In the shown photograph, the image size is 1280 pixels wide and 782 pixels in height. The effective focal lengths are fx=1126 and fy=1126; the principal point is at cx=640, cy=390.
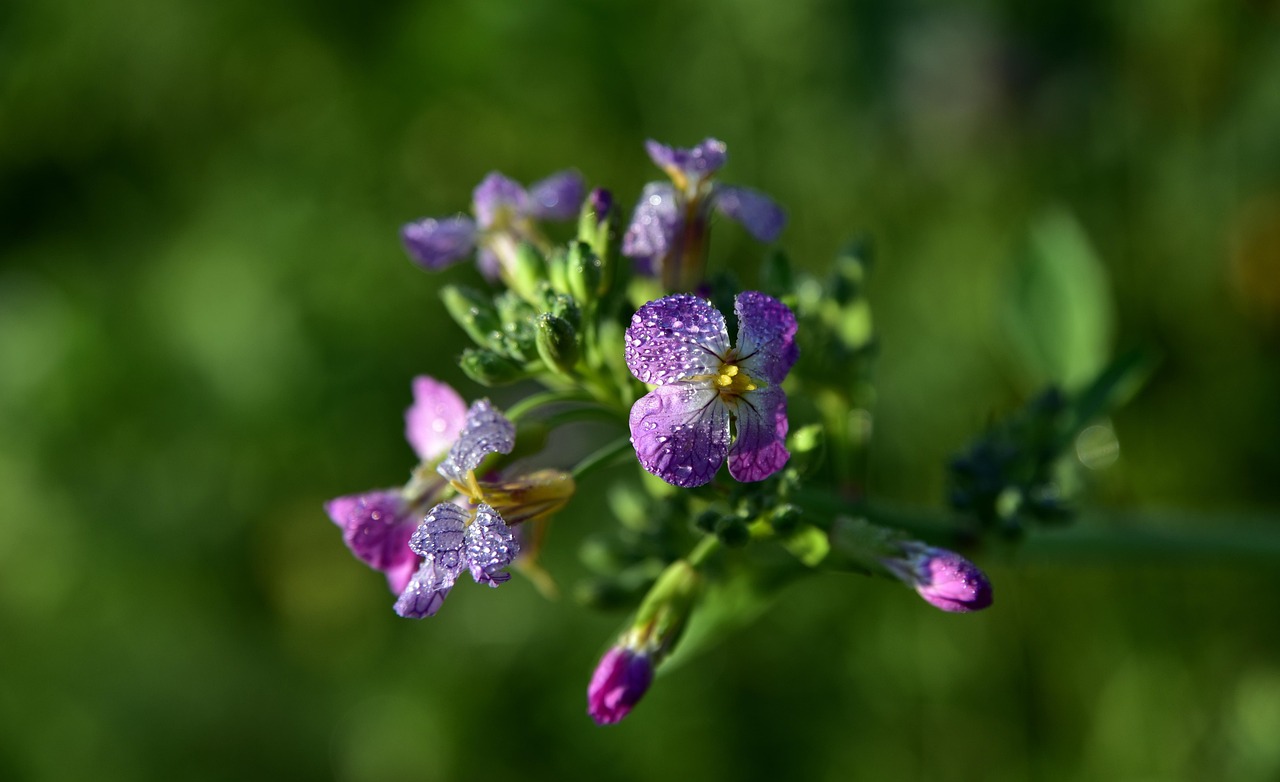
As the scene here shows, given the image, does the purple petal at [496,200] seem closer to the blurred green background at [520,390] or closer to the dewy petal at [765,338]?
the dewy petal at [765,338]

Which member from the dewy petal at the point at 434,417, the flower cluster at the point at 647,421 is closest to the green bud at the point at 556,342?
the flower cluster at the point at 647,421

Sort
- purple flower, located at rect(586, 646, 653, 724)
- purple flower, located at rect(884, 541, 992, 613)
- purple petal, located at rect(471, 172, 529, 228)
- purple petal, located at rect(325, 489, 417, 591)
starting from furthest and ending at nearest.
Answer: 1. purple petal, located at rect(471, 172, 529, 228)
2. purple petal, located at rect(325, 489, 417, 591)
3. purple flower, located at rect(586, 646, 653, 724)
4. purple flower, located at rect(884, 541, 992, 613)

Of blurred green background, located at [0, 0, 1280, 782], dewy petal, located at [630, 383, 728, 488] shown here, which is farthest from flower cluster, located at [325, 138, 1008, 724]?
blurred green background, located at [0, 0, 1280, 782]

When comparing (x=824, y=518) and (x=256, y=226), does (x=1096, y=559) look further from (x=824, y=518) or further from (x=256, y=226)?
(x=256, y=226)

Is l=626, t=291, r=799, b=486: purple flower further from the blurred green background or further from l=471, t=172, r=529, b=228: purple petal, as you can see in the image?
the blurred green background

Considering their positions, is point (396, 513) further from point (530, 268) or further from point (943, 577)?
point (943, 577)

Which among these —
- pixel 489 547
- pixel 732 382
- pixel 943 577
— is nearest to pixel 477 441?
pixel 489 547

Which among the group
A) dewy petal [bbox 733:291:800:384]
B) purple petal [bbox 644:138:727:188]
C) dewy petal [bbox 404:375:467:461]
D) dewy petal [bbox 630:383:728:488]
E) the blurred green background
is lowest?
the blurred green background

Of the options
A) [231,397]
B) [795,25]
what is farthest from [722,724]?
[795,25]
